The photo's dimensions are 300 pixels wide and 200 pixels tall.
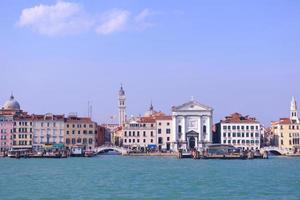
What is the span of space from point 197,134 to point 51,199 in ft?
168

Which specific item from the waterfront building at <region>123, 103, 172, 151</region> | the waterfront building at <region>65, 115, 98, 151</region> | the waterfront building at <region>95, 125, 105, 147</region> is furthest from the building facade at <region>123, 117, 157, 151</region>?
the waterfront building at <region>95, 125, 105, 147</region>

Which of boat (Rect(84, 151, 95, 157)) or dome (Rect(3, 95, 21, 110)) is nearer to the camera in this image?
boat (Rect(84, 151, 95, 157))

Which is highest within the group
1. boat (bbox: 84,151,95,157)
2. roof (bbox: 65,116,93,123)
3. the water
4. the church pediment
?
the church pediment

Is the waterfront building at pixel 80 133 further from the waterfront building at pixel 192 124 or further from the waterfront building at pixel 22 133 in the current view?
the waterfront building at pixel 192 124

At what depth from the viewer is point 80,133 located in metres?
73.4

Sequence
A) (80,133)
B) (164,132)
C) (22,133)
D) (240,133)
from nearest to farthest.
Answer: (22,133)
(80,133)
(240,133)
(164,132)

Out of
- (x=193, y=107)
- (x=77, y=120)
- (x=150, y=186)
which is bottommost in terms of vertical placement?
(x=150, y=186)

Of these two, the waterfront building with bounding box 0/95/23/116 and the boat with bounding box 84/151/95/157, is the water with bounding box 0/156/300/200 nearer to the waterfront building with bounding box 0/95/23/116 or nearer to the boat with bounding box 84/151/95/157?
the boat with bounding box 84/151/95/157

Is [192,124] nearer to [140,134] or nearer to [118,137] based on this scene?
[140,134]

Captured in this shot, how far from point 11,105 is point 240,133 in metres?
27.3

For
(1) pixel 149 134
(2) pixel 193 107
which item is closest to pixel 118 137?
(1) pixel 149 134

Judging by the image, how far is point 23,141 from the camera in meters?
72.4

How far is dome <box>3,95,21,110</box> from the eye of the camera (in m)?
79.7

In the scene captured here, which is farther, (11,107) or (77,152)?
(11,107)
